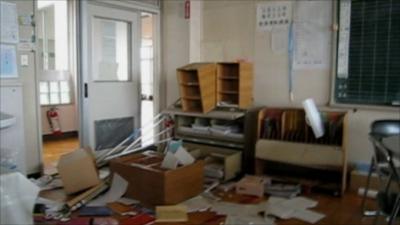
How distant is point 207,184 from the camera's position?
361 cm

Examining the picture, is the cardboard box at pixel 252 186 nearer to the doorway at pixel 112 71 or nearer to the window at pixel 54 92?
the doorway at pixel 112 71

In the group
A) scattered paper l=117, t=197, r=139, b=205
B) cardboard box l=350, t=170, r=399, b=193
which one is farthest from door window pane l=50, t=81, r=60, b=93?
cardboard box l=350, t=170, r=399, b=193

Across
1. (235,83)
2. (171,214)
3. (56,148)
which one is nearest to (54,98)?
(56,148)

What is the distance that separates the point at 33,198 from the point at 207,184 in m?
2.08

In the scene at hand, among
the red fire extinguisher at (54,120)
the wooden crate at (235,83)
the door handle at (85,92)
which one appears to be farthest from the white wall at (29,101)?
the red fire extinguisher at (54,120)

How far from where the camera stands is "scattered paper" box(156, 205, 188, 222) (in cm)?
277

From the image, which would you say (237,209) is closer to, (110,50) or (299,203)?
(299,203)

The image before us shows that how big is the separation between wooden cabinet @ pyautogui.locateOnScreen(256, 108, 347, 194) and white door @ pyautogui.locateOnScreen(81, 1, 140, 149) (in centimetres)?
180

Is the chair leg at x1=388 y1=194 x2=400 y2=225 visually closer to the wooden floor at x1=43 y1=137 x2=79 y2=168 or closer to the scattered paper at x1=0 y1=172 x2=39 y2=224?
the scattered paper at x1=0 y1=172 x2=39 y2=224

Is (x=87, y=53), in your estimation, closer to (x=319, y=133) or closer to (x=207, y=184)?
(x=207, y=184)

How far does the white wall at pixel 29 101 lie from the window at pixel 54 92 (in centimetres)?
206

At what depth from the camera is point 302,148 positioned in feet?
11.4

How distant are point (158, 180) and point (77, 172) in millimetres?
801

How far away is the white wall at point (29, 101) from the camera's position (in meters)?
3.65
